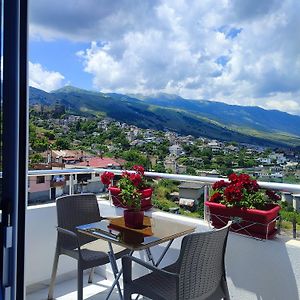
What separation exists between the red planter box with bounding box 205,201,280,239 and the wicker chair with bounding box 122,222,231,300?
423mm

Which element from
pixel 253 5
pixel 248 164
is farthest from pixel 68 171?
pixel 253 5

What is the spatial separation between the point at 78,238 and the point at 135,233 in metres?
0.65

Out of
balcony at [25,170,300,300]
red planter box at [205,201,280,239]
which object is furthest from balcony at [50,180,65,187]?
red planter box at [205,201,280,239]

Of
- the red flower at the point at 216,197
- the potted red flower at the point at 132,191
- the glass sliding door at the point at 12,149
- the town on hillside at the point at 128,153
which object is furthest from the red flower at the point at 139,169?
the glass sliding door at the point at 12,149

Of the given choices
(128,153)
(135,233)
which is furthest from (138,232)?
(128,153)

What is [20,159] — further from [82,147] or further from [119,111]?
[119,111]

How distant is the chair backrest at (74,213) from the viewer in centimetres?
285

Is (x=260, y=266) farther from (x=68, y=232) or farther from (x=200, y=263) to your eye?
(x=68, y=232)

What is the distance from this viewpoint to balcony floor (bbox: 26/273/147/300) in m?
3.00

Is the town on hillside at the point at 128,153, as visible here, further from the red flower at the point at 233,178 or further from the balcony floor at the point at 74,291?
the balcony floor at the point at 74,291

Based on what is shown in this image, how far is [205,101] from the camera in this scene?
530 centimetres

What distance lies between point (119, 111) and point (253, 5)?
2289 millimetres

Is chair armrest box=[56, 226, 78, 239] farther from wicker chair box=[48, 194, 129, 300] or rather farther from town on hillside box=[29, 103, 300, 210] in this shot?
town on hillside box=[29, 103, 300, 210]

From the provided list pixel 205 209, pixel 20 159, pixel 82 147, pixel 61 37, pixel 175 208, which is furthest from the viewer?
pixel 61 37
